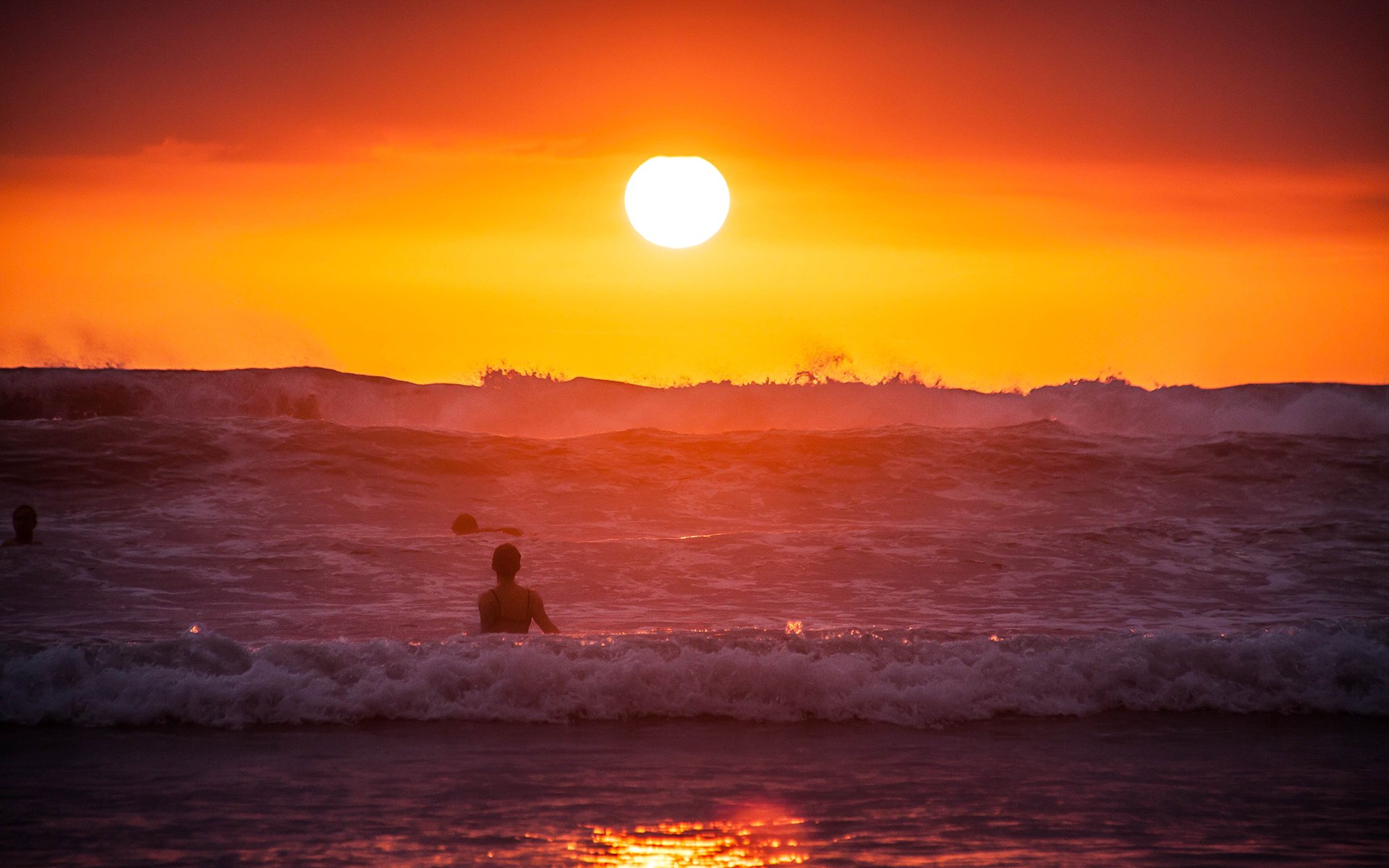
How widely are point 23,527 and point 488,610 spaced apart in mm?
6956

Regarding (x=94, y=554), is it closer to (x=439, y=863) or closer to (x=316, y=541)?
(x=316, y=541)

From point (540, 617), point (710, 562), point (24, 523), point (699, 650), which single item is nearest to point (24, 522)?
point (24, 523)

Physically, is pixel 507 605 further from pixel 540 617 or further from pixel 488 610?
pixel 540 617

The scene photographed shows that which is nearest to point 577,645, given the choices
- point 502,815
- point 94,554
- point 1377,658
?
point 502,815

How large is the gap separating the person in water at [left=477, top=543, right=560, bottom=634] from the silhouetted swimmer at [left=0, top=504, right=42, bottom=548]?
22.2ft

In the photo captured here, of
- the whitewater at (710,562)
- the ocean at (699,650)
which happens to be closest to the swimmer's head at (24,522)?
the whitewater at (710,562)

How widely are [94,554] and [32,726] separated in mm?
6472

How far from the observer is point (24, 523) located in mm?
12562

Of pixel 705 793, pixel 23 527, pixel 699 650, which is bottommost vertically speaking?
pixel 705 793

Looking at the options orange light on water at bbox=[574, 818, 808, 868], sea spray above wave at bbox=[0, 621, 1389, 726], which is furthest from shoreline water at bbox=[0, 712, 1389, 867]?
sea spray above wave at bbox=[0, 621, 1389, 726]

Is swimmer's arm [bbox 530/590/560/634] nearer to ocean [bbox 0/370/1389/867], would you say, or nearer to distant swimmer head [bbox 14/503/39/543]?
ocean [bbox 0/370/1389/867]

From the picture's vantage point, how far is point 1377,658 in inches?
309

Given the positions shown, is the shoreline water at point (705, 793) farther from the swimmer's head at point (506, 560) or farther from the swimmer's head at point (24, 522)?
the swimmer's head at point (24, 522)

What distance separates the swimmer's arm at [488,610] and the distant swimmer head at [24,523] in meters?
6.76
